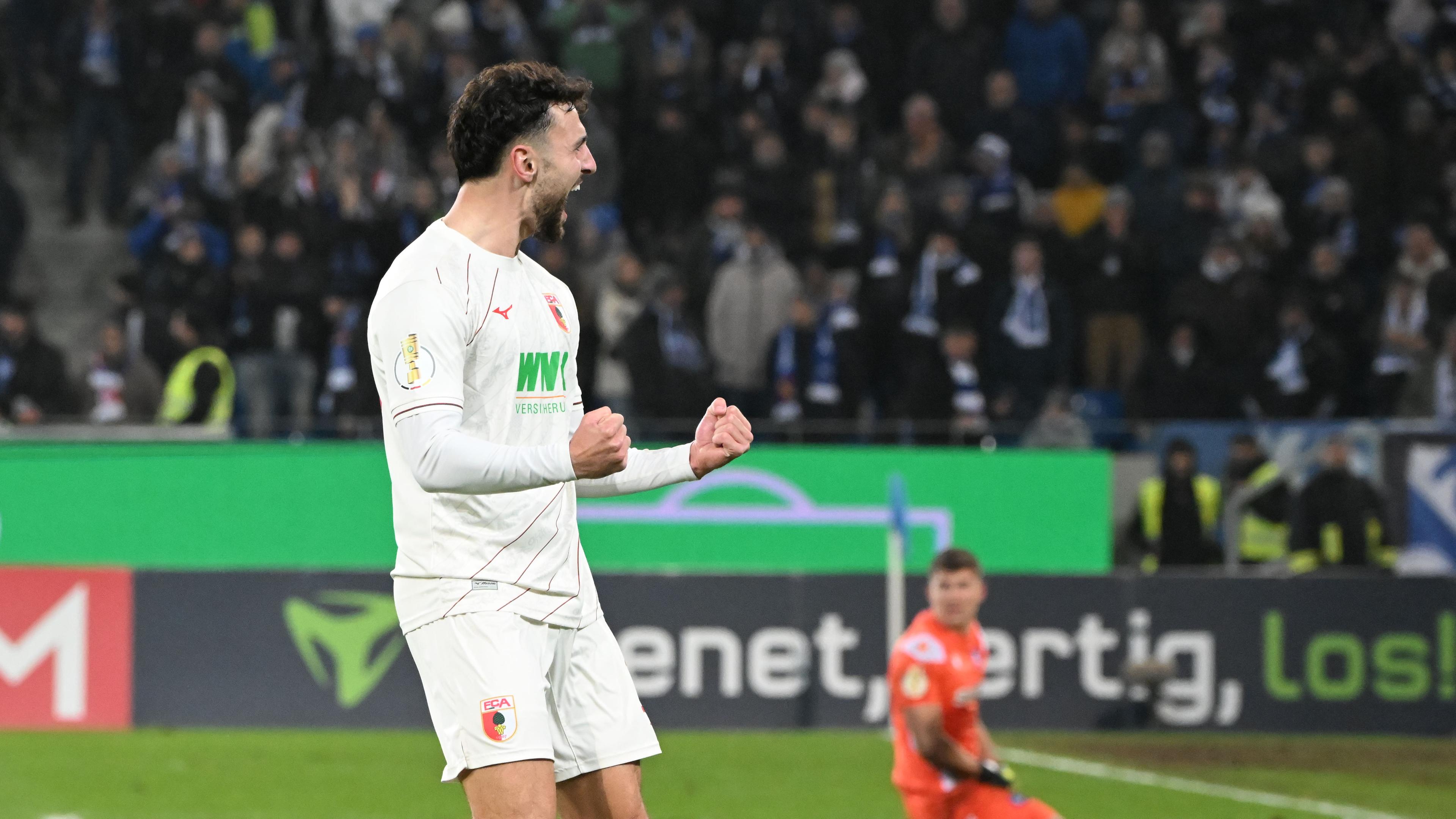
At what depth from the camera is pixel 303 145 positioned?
16.9 m

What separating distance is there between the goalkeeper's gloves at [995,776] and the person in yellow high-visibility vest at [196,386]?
8904 mm

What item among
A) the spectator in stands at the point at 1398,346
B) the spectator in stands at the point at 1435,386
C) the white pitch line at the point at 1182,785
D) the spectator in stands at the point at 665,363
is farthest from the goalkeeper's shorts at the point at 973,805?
the spectator in stands at the point at 1398,346

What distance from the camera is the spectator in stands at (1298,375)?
48.6ft

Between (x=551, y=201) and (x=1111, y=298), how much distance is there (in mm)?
11652

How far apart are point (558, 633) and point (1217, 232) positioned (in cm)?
1257

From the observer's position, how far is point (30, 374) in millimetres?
14984

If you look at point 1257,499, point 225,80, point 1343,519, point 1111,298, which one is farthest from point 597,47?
point 1343,519

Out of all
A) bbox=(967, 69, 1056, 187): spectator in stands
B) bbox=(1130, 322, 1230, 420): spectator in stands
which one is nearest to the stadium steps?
bbox=(967, 69, 1056, 187): spectator in stands

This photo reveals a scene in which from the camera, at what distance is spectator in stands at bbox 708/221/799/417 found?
15.2 m

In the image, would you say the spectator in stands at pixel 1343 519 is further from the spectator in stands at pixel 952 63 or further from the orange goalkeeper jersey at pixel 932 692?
the orange goalkeeper jersey at pixel 932 692

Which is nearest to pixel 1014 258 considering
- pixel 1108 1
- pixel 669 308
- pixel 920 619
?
pixel 669 308

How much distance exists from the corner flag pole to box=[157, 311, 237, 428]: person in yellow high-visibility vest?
5.03 metres

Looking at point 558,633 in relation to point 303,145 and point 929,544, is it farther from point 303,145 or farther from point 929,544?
point 303,145

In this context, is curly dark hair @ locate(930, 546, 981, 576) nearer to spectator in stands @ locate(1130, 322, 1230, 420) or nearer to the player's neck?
the player's neck
